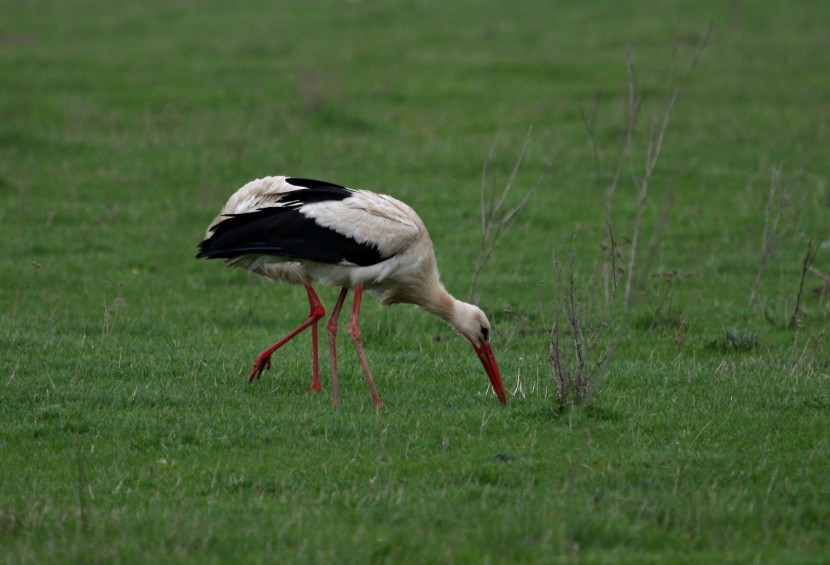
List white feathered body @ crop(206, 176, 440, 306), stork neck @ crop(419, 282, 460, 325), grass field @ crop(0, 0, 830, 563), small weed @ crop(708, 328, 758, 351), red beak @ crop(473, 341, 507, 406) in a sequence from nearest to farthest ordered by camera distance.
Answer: grass field @ crop(0, 0, 830, 563)
red beak @ crop(473, 341, 507, 406)
white feathered body @ crop(206, 176, 440, 306)
stork neck @ crop(419, 282, 460, 325)
small weed @ crop(708, 328, 758, 351)

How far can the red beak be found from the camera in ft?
24.8

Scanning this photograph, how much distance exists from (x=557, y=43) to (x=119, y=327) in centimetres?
1716

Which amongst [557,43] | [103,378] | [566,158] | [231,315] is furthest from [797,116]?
[103,378]

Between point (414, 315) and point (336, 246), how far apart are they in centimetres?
279

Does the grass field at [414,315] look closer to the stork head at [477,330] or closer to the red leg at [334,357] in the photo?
the red leg at [334,357]

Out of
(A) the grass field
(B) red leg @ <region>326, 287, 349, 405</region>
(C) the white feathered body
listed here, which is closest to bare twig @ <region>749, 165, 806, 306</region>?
(A) the grass field

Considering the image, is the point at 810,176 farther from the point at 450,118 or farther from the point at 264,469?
the point at 264,469

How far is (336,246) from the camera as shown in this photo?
7.97m

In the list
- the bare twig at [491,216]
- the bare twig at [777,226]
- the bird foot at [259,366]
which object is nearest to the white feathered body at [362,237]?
the bird foot at [259,366]

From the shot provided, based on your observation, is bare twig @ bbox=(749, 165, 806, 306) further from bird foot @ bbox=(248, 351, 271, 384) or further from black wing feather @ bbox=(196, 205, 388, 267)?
bird foot @ bbox=(248, 351, 271, 384)

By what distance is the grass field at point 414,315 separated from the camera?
17.5ft

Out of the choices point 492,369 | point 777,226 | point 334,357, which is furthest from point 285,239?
point 777,226

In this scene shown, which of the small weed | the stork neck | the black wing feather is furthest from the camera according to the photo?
the small weed

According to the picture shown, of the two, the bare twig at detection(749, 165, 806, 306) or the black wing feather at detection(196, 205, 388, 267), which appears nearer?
the black wing feather at detection(196, 205, 388, 267)
